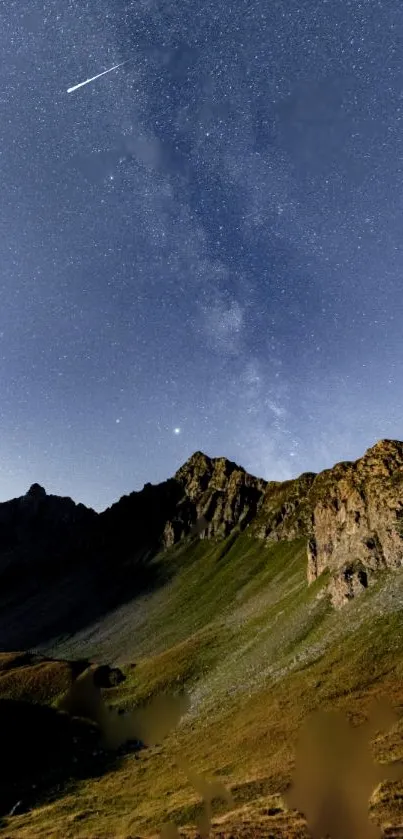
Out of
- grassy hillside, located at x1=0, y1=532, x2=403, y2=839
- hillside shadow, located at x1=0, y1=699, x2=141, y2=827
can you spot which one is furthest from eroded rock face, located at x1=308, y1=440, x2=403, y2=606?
hillside shadow, located at x1=0, y1=699, x2=141, y2=827

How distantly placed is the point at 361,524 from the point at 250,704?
169 feet

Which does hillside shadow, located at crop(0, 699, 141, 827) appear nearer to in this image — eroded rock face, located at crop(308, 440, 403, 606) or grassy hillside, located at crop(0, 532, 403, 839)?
grassy hillside, located at crop(0, 532, 403, 839)

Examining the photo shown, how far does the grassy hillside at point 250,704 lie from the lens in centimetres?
4006

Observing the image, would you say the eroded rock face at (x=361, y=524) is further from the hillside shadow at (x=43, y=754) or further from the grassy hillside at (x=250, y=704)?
the hillside shadow at (x=43, y=754)

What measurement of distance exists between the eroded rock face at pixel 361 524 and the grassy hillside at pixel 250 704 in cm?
554

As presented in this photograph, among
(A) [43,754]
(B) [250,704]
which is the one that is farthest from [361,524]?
(A) [43,754]

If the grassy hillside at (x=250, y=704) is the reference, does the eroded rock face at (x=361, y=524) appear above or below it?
above

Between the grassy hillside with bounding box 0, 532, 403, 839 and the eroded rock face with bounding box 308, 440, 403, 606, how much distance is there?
18.2 feet

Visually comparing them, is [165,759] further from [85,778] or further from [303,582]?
[303,582]

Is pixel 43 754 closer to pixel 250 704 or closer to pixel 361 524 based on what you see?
pixel 250 704

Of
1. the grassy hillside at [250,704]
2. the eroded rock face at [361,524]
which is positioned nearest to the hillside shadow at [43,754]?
the grassy hillside at [250,704]

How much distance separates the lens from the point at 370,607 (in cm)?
7869

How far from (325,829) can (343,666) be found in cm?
3696

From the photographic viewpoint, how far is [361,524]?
10881 centimetres
